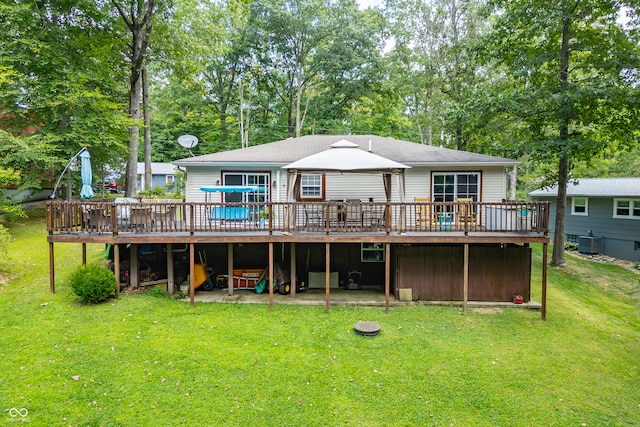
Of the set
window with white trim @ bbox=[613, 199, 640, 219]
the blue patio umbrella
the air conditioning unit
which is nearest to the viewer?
the blue patio umbrella

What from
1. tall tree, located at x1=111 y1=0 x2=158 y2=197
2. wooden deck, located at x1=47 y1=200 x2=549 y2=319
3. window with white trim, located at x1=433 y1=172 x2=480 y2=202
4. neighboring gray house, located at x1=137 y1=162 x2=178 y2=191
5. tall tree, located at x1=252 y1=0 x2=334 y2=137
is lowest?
wooden deck, located at x1=47 y1=200 x2=549 y2=319

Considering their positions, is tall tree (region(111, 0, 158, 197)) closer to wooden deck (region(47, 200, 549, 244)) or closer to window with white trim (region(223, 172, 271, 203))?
window with white trim (region(223, 172, 271, 203))

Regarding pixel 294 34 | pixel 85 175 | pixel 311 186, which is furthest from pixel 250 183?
pixel 294 34

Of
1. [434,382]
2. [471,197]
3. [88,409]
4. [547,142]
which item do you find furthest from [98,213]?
[547,142]

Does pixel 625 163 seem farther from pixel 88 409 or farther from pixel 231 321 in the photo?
pixel 88 409

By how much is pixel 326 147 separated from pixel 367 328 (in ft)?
26.0

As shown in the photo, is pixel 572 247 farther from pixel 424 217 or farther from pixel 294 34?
pixel 294 34

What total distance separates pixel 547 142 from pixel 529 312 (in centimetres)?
692

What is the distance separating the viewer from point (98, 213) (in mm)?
9438

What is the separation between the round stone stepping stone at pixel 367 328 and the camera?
8102 mm

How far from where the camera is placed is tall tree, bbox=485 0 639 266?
12.4 meters

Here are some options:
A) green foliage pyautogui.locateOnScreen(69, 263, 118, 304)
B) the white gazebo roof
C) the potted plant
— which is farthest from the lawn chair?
green foliage pyautogui.locateOnScreen(69, 263, 118, 304)

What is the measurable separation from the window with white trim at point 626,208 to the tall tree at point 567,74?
18.4 ft

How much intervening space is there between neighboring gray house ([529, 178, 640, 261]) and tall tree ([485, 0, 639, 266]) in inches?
159
